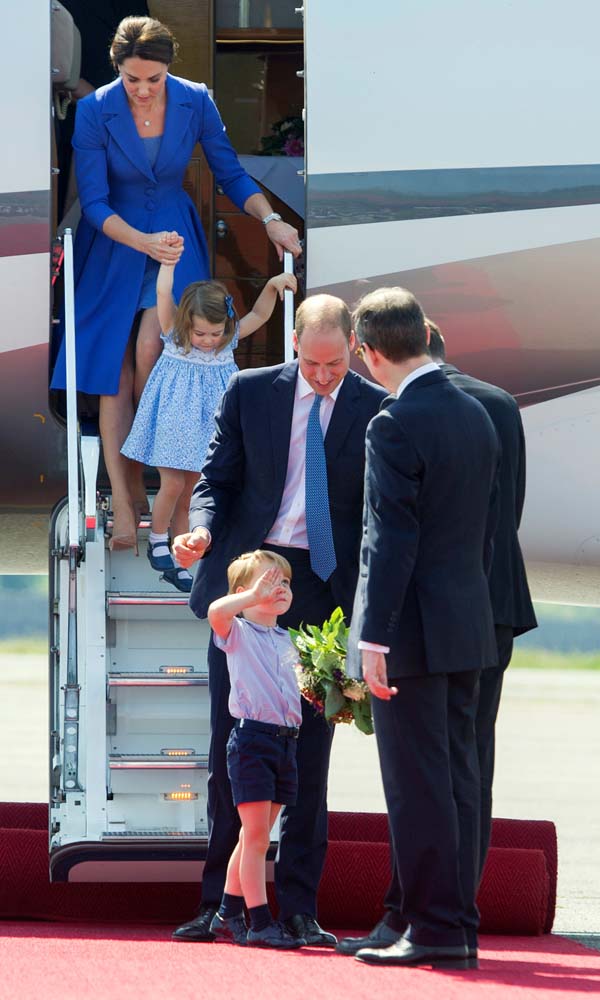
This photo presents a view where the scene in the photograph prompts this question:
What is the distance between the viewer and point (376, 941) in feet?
12.0

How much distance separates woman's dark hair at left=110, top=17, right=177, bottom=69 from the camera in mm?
5066

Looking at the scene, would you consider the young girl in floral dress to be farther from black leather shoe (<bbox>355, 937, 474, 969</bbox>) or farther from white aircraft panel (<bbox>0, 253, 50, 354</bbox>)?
black leather shoe (<bbox>355, 937, 474, 969</bbox>)

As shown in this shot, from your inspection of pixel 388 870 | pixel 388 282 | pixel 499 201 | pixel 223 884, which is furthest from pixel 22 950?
pixel 499 201

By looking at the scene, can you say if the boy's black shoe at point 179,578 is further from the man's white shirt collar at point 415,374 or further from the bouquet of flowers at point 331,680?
the man's white shirt collar at point 415,374

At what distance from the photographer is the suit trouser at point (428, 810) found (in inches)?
137

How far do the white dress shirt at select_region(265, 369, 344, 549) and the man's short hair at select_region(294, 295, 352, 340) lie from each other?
0.23 metres

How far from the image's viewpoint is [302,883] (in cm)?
402

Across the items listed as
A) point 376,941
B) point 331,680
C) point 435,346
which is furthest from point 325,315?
point 376,941

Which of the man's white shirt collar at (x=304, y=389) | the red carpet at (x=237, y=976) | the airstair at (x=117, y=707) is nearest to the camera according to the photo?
the red carpet at (x=237, y=976)

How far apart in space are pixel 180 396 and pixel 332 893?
1.78 metres

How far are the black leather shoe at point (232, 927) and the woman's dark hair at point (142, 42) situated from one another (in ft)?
9.13

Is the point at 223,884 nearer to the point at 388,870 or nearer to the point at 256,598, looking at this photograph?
the point at 256,598

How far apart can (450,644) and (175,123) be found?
261 cm

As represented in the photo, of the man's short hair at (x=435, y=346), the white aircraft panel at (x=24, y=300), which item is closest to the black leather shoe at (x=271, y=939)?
the man's short hair at (x=435, y=346)
